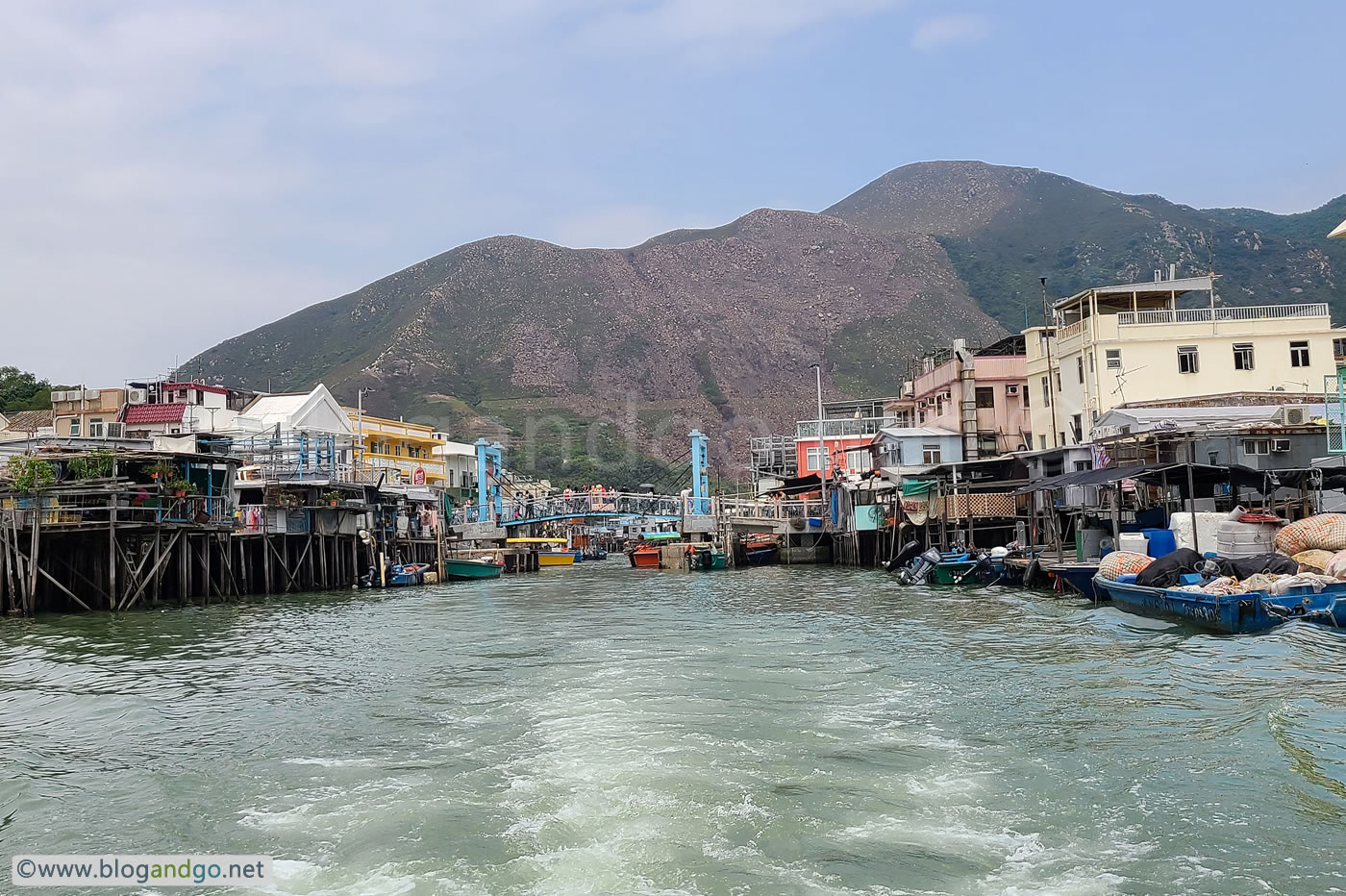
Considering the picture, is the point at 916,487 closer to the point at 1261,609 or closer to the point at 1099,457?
the point at 1099,457

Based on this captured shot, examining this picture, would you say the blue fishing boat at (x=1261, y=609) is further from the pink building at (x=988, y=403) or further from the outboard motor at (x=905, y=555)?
the pink building at (x=988, y=403)

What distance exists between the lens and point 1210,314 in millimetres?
41531

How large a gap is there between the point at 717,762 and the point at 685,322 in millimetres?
172180

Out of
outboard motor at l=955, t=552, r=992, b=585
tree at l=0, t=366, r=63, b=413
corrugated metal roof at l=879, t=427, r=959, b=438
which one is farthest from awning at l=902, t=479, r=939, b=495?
tree at l=0, t=366, r=63, b=413

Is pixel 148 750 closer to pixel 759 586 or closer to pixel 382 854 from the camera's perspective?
pixel 382 854

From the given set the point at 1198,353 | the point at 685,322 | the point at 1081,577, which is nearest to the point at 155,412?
the point at 1081,577

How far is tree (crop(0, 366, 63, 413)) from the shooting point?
69.9 meters

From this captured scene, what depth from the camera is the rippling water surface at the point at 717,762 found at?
7.59m

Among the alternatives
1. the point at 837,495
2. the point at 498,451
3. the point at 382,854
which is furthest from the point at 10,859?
the point at 498,451

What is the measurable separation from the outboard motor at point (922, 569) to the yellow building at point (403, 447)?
113 ft

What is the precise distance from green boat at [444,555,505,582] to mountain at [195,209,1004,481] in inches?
2795

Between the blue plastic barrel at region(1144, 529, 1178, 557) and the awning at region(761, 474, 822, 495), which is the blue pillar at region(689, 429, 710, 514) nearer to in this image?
the awning at region(761, 474, 822, 495)

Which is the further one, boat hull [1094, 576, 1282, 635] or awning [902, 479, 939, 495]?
awning [902, 479, 939, 495]

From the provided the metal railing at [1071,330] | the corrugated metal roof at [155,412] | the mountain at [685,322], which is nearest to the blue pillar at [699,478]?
the metal railing at [1071,330]
